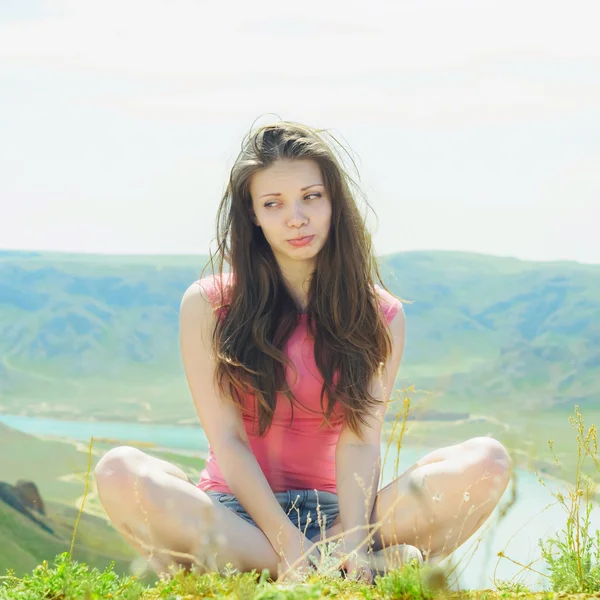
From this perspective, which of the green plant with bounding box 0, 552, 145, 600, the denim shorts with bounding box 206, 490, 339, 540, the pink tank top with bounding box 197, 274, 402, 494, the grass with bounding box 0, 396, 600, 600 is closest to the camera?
A: the grass with bounding box 0, 396, 600, 600

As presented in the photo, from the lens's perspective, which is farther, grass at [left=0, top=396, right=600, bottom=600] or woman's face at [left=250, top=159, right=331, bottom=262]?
woman's face at [left=250, top=159, right=331, bottom=262]

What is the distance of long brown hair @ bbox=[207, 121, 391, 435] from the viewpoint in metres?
3.35

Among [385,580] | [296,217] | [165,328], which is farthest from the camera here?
[165,328]

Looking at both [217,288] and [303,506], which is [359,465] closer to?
[303,506]

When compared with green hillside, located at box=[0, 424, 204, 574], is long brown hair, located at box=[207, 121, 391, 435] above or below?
above

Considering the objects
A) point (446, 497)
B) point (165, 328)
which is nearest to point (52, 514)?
point (165, 328)

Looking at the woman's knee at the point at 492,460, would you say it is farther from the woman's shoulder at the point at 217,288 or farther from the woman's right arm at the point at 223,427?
the woman's shoulder at the point at 217,288

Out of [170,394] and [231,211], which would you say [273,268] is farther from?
[170,394]

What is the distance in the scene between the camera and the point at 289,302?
11.6 ft

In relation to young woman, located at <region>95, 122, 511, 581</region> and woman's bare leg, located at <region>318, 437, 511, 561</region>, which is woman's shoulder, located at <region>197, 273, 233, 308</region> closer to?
young woman, located at <region>95, 122, 511, 581</region>

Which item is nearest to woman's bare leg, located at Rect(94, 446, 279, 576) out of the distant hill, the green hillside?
the green hillside

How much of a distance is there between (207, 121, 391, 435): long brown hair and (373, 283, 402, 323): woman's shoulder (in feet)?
0.22

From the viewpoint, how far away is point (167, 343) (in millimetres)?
12375

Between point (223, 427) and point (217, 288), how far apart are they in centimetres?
55
